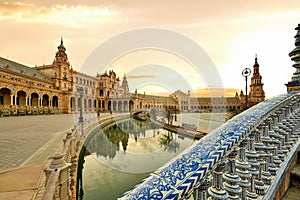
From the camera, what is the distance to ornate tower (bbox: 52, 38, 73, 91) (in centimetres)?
3491

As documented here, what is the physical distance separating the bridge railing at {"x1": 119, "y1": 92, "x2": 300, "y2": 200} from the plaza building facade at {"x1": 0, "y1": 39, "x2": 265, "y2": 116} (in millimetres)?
14189

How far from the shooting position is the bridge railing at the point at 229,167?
76cm

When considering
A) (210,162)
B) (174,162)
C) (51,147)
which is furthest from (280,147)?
(51,147)

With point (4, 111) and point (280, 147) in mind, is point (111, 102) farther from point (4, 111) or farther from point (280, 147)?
point (280, 147)

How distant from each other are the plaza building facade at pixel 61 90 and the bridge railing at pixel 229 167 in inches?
559

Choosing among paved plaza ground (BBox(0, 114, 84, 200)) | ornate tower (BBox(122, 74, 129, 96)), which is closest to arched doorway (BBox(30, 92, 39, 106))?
paved plaza ground (BBox(0, 114, 84, 200))

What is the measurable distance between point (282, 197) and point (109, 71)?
56.1 m

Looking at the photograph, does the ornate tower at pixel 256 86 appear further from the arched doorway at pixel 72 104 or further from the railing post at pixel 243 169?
the railing post at pixel 243 169

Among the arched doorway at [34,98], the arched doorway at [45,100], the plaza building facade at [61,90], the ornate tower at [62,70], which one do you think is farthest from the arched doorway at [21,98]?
Result: the ornate tower at [62,70]

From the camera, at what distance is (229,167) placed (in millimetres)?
1119

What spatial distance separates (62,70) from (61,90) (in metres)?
5.92

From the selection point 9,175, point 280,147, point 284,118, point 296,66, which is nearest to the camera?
point 280,147

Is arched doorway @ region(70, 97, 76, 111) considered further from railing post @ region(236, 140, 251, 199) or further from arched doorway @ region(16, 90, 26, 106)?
railing post @ region(236, 140, 251, 199)

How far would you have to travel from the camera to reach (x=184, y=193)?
750 mm
